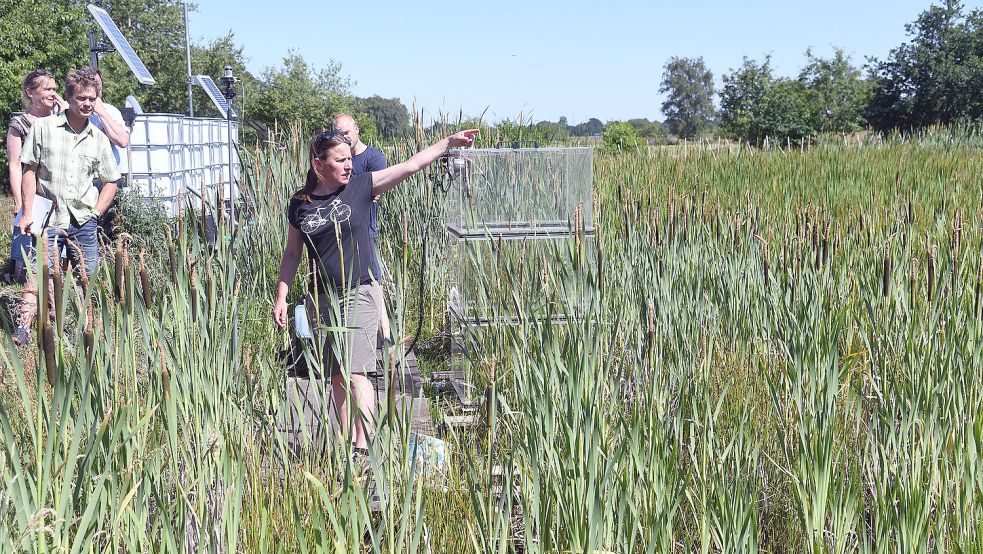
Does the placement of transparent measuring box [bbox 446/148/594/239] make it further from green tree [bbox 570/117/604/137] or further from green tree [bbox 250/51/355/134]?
green tree [bbox 250/51/355/134]

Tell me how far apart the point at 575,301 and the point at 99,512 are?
1.44 metres

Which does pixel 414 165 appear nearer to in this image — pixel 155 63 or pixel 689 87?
pixel 155 63

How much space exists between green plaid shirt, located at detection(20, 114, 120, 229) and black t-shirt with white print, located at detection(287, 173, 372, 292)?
1660 mm

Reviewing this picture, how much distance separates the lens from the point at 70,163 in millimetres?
4457

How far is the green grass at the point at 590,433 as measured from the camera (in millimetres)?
1690

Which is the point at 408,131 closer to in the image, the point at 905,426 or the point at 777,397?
the point at 777,397

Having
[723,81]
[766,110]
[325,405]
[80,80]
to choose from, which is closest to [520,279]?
[325,405]

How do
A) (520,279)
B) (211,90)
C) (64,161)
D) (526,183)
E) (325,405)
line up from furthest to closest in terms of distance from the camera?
1. (211,90)
2. (526,183)
3. (64,161)
4. (520,279)
5. (325,405)

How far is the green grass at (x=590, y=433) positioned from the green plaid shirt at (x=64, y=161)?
6.31 feet

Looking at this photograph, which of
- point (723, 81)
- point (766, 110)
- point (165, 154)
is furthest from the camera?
point (723, 81)

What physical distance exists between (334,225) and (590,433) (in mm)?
1724

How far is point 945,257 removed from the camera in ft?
9.89

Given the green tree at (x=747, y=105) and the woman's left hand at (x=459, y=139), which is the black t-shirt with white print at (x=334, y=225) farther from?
the green tree at (x=747, y=105)

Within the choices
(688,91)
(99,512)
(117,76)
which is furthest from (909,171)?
(688,91)
